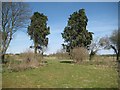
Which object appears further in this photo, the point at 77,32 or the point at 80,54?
the point at 77,32

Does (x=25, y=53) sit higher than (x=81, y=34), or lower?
lower

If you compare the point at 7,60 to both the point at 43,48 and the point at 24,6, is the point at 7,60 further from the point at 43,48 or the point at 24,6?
the point at 43,48

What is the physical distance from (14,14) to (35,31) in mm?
9440

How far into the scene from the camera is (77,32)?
3155cm

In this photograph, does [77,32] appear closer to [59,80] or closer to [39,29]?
[39,29]

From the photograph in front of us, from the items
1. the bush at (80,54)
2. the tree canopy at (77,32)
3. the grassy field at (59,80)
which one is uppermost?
the tree canopy at (77,32)

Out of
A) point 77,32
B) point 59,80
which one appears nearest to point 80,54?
point 77,32

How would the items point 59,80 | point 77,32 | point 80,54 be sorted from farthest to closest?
point 77,32 < point 80,54 < point 59,80

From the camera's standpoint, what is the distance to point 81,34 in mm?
30734

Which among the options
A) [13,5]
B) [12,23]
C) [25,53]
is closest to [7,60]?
[25,53]

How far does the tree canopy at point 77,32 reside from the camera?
30.5 metres

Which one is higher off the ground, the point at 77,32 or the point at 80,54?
the point at 77,32

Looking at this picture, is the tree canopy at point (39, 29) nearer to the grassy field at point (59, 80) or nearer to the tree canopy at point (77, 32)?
the tree canopy at point (77, 32)

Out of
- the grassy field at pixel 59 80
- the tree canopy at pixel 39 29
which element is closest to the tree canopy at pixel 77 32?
the tree canopy at pixel 39 29
